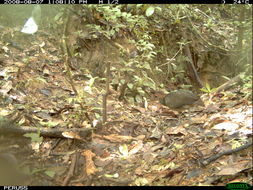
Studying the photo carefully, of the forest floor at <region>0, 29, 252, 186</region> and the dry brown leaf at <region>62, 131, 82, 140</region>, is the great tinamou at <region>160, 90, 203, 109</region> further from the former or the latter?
the dry brown leaf at <region>62, 131, 82, 140</region>

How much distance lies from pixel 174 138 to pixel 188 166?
32.0 inches

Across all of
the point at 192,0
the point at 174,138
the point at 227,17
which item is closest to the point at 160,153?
the point at 174,138

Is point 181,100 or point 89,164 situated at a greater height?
point 181,100

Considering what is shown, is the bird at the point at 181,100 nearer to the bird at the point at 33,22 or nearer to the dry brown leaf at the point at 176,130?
the dry brown leaf at the point at 176,130

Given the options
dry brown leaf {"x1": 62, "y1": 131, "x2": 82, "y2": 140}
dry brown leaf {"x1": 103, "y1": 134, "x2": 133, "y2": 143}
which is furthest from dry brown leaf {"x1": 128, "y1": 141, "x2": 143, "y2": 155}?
dry brown leaf {"x1": 62, "y1": 131, "x2": 82, "y2": 140}

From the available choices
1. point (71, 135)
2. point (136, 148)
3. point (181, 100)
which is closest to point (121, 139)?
point (136, 148)

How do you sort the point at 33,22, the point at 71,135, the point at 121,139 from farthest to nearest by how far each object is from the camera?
the point at 33,22
the point at 121,139
the point at 71,135

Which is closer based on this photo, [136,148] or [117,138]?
[136,148]

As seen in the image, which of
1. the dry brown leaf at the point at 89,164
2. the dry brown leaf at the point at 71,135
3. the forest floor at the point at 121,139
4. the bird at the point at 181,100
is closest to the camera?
the forest floor at the point at 121,139

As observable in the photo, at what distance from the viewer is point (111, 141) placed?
3830mm

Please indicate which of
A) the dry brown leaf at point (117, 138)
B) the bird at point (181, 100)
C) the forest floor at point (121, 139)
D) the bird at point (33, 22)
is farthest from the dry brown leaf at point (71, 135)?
the bird at point (33, 22)

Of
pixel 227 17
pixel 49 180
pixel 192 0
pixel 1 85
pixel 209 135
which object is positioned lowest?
pixel 49 180

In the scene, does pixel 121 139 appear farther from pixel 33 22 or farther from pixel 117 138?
pixel 33 22

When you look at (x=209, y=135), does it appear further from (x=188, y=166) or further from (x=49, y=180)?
(x=49, y=180)
